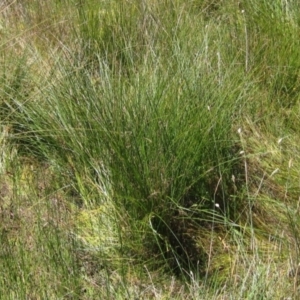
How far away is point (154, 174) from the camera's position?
2.18 metres

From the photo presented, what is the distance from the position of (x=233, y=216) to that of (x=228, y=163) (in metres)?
0.19

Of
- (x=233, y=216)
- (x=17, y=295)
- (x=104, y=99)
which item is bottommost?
(x=233, y=216)

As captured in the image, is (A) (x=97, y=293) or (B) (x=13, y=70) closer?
(A) (x=97, y=293)

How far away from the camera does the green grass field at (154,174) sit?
199 cm

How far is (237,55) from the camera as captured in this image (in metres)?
2.78

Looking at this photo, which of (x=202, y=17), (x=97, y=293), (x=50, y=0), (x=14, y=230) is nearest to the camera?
(x=97, y=293)

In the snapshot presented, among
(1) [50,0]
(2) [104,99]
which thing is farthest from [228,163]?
(1) [50,0]

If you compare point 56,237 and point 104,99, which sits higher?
point 104,99

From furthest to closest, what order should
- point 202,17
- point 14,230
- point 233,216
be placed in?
point 202,17 → point 233,216 → point 14,230

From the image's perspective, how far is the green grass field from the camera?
199cm

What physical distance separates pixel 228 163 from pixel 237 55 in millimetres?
615

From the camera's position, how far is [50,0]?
3584 mm

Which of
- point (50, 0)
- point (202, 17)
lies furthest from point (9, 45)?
point (202, 17)

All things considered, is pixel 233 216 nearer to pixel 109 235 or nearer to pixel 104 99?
pixel 109 235
